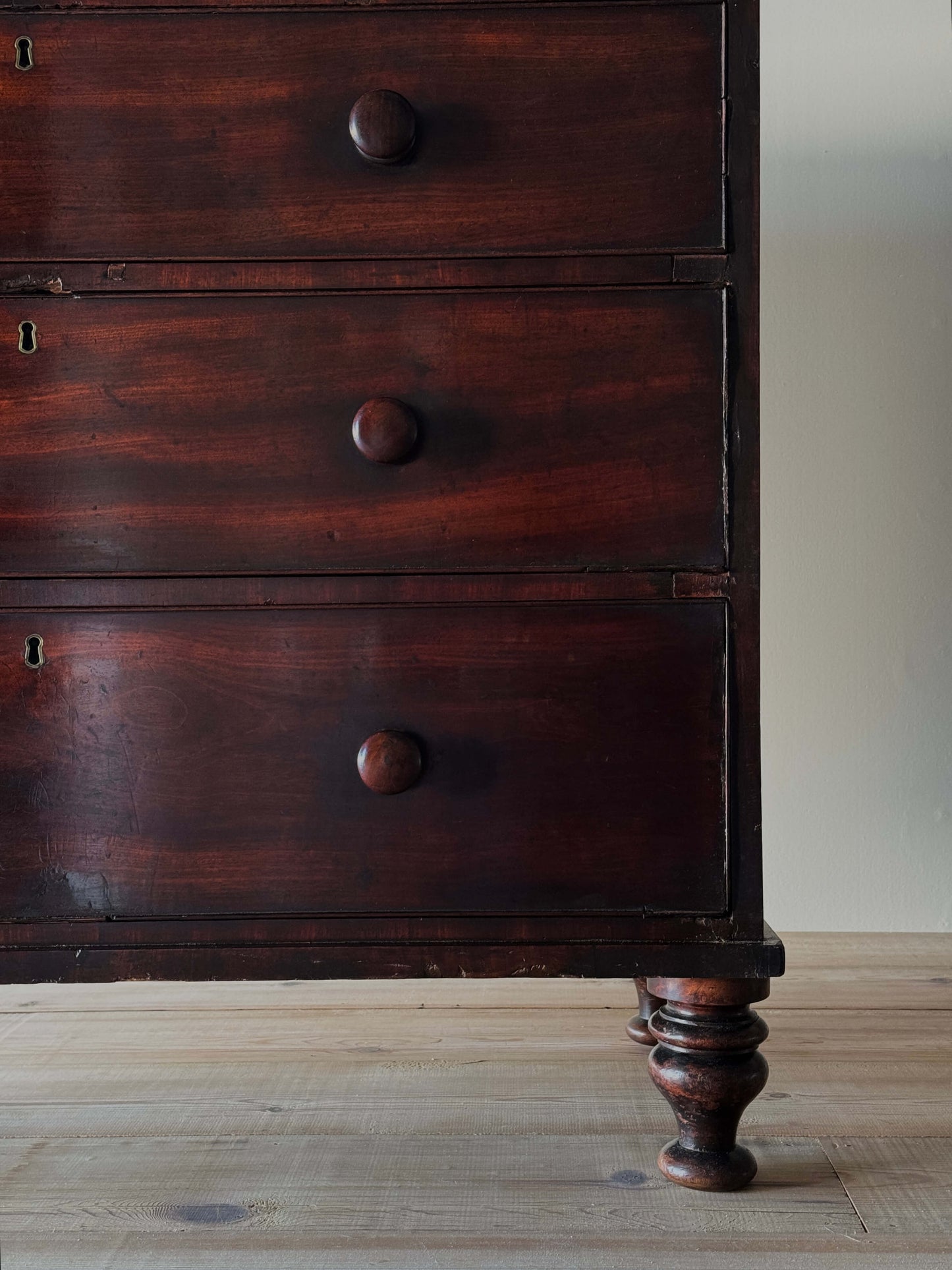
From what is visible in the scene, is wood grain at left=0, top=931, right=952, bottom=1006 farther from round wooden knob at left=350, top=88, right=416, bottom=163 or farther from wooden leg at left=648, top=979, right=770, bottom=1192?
round wooden knob at left=350, top=88, right=416, bottom=163

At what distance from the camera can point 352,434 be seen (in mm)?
946

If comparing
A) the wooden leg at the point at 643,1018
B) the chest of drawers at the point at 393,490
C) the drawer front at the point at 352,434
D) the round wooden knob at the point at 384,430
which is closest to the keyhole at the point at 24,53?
the chest of drawers at the point at 393,490

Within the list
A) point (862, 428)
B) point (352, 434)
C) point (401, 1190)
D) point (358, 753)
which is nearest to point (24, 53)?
point (352, 434)

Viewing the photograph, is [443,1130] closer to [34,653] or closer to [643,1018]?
[643,1018]

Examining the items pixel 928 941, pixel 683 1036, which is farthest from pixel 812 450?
pixel 683 1036

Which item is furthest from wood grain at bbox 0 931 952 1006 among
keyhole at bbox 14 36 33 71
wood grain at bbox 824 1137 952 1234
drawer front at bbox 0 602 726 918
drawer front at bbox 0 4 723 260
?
keyhole at bbox 14 36 33 71

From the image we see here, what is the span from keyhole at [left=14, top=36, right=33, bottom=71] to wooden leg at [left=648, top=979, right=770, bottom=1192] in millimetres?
848

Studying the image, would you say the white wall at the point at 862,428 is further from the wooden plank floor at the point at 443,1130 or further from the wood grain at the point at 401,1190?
the wood grain at the point at 401,1190

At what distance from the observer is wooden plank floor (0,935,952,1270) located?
2.94 feet

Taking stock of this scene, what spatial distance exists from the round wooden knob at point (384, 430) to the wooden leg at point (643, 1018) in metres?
0.60

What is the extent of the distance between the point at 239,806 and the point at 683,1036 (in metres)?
0.38

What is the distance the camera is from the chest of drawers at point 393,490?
0.95 meters

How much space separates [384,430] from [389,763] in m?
0.25

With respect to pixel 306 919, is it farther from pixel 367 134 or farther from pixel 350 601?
pixel 367 134
